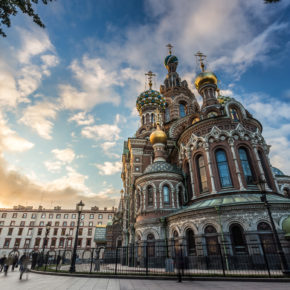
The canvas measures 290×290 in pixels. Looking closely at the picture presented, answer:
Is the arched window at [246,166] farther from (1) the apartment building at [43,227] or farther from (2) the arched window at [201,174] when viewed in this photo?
(1) the apartment building at [43,227]

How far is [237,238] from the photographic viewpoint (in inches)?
504

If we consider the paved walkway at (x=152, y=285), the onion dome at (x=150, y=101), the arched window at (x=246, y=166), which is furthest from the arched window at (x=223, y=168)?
the onion dome at (x=150, y=101)

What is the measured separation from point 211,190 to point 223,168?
2253 mm

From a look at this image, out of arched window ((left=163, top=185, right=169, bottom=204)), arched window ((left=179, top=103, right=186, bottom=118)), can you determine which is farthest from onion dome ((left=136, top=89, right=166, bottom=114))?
arched window ((left=163, top=185, right=169, bottom=204))

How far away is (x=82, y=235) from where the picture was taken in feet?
176

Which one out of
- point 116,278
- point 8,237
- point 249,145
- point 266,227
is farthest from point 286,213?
point 8,237

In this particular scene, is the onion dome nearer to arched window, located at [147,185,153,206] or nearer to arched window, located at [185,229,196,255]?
arched window, located at [147,185,153,206]

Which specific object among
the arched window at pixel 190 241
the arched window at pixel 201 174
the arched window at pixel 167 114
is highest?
the arched window at pixel 167 114

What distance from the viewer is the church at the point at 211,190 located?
500 inches

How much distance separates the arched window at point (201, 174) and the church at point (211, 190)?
89 mm

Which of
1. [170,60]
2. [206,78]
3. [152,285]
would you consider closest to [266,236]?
[152,285]

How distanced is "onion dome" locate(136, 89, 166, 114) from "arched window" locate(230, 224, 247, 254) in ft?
80.7

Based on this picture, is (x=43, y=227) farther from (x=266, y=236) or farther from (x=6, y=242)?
(x=266, y=236)

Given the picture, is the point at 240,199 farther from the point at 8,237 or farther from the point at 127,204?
the point at 8,237
